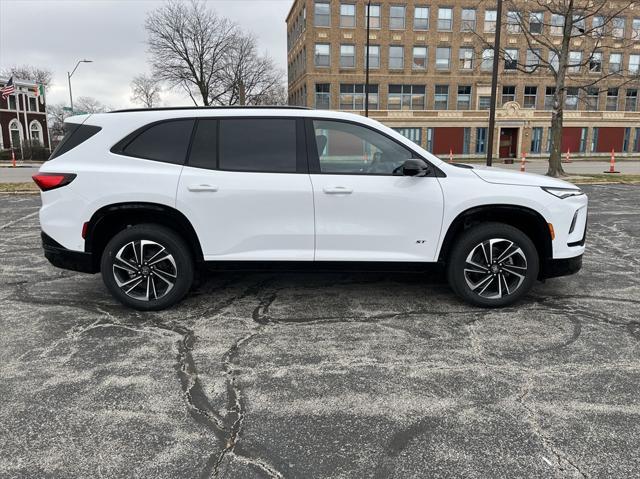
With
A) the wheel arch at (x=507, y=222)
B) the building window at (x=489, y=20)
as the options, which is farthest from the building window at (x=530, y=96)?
the wheel arch at (x=507, y=222)

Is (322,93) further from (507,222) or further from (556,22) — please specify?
(507,222)

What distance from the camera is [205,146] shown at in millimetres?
4523

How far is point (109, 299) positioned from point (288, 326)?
202cm


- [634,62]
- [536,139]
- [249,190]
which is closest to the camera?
[249,190]

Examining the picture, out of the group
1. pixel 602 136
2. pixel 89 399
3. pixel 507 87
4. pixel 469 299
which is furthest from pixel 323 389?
pixel 602 136

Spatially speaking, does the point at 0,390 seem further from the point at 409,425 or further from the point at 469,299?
the point at 469,299

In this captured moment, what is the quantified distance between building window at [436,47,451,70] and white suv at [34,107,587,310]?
4150 cm

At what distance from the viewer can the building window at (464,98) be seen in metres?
43.6

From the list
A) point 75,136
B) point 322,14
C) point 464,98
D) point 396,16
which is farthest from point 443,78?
point 75,136

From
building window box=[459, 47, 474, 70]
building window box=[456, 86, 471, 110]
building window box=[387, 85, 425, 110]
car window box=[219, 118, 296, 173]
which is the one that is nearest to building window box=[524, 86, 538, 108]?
building window box=[456, 86, 471, 110]

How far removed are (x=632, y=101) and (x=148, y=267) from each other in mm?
52855

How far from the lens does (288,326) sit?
432 cm

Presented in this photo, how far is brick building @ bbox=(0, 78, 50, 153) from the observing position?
179 ft

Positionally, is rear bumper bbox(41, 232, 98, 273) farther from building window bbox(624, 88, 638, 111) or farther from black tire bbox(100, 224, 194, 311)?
building window bbox(624, 88, 638, 111)
